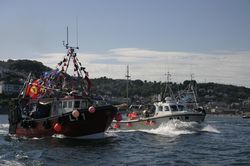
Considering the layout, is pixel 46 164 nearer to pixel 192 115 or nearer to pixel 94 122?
pixel 94 122

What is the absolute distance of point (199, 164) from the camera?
23.8 meters

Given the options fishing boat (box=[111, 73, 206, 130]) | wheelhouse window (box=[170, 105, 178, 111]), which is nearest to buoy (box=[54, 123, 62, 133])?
fishing boat (box=[111, 73, 206, 130])

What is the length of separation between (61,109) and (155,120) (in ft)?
36.7

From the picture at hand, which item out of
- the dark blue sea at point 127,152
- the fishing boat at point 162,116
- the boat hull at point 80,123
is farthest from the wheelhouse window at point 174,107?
the boat hull at point 80,123

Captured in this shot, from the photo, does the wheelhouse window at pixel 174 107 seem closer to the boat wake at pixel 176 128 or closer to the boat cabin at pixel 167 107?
the boat cabin at pixel 167 107

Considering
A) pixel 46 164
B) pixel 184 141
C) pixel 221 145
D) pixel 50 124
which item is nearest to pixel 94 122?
pixel 50 124

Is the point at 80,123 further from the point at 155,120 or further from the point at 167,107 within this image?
the point at 167,107

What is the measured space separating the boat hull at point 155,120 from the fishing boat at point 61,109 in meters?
5.92

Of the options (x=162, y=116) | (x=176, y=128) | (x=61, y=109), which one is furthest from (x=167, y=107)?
(x=61, y=109)

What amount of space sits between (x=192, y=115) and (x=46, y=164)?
23239 mm

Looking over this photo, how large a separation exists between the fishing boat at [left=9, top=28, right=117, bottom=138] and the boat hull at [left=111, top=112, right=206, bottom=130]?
5924mm

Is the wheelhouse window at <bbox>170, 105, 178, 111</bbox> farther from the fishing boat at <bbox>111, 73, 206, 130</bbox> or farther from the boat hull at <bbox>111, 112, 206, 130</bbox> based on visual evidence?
the boat hull at <bbox>111, 112, 206, 130</bbox>

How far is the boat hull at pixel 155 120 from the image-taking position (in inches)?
1733

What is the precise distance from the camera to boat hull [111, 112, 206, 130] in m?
44.0
